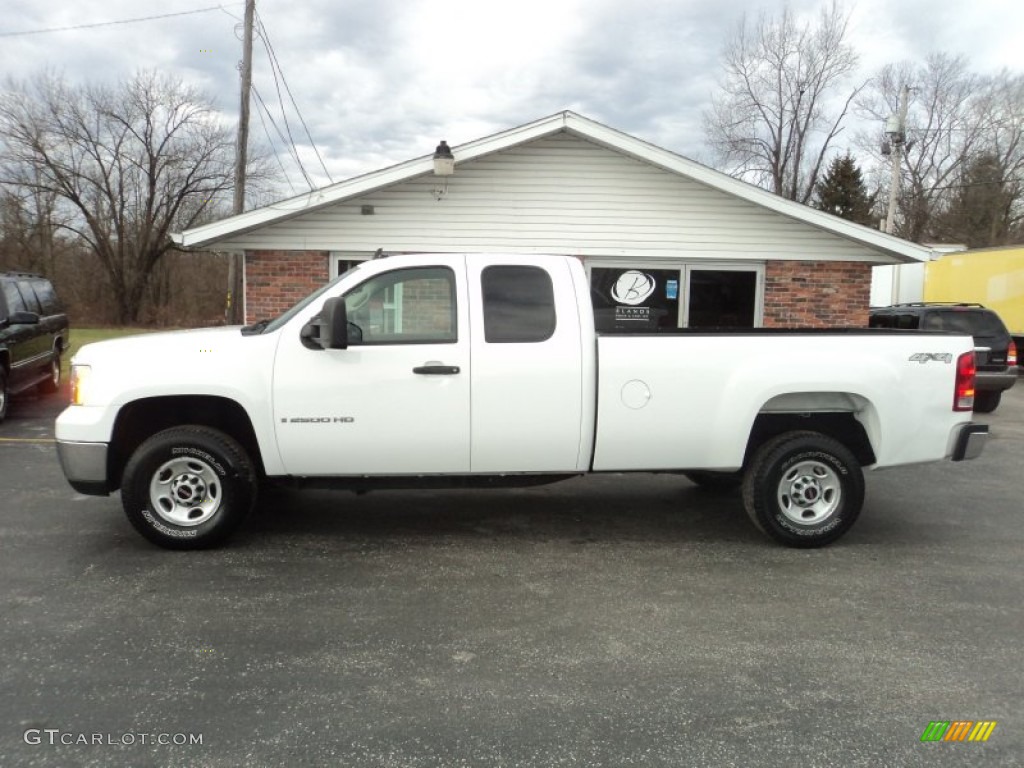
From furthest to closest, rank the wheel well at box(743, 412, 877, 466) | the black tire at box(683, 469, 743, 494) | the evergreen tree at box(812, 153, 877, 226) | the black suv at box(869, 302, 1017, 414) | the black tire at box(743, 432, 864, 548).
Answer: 1. the evergreen tree at box(812, 153, 877, 226)
2. the black suv at box(869, 302, 1017, 414)
3. the black tire at box(683, 469, 743, 494)
4. the wheel well at box(743, 412, 877, 466)
5. the black tire at box(743, 432, 864, 548)

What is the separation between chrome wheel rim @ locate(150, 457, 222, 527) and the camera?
4.78 m

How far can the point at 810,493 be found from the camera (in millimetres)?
5199

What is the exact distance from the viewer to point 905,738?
289 centimetres

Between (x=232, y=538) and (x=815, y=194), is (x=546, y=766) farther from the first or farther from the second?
(x=815, y=194)

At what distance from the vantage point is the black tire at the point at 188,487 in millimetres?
4723

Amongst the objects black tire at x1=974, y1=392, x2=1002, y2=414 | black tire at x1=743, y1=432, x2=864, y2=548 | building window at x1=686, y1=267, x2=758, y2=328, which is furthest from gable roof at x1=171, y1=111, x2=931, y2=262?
black tire at x1=743, y1=432, x2=864, y2=548

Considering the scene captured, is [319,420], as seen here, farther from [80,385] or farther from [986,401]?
[986,401]

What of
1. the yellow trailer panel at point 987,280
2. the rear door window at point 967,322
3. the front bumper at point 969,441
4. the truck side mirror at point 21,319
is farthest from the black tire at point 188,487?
the yellow trailer panel at point 987,280

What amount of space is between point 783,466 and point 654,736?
2.66 meters

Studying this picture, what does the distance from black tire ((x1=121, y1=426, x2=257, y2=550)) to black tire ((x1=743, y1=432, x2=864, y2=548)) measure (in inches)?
132

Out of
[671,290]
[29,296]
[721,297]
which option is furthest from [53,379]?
[721,297]

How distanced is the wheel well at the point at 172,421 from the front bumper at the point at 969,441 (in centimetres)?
470

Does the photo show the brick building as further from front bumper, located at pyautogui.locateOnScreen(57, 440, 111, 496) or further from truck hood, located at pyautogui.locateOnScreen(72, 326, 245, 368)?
front bumper, located at pyautogui.locateOnScreen(57, 440, 111, 496)

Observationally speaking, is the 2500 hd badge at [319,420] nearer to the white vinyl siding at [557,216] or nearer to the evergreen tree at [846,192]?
the white vinyl siding at [557,216]
